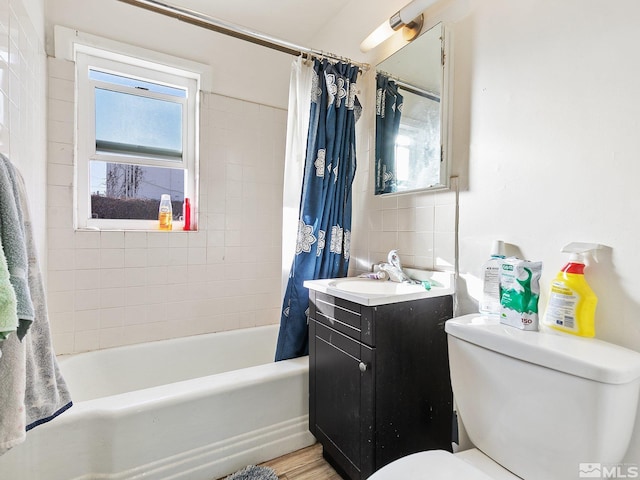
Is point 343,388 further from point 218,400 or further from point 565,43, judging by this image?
point 565,43

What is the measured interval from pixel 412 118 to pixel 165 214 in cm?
151

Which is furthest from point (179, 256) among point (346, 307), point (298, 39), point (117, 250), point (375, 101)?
point (298, 39)

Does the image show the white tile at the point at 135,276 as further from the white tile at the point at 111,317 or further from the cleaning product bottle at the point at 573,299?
the cleaning product bottle at the point at 573,299

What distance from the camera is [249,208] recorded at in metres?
2.19

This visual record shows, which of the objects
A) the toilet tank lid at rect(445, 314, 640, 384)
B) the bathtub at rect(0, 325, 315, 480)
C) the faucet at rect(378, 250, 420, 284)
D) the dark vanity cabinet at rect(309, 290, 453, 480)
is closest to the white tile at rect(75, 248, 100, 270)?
the bathtub at rect(0, 325, 315, 480)

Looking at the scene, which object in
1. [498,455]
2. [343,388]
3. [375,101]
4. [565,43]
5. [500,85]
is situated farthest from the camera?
[375,101]

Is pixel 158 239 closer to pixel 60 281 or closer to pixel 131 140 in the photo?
pixel 60 281

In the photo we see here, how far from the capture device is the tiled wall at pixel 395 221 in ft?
4.42

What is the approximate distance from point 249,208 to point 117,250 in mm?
804

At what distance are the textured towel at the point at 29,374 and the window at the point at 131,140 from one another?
104 cm

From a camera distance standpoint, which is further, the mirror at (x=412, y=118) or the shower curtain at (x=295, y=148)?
the shower curtain at (x=295, y=148)

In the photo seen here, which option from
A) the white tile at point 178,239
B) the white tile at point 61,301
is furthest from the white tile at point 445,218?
the white tile at point 61,301

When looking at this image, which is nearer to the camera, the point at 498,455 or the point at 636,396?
the point at 636,396

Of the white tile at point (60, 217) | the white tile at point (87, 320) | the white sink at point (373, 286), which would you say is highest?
the white tile at point (60, 217)
